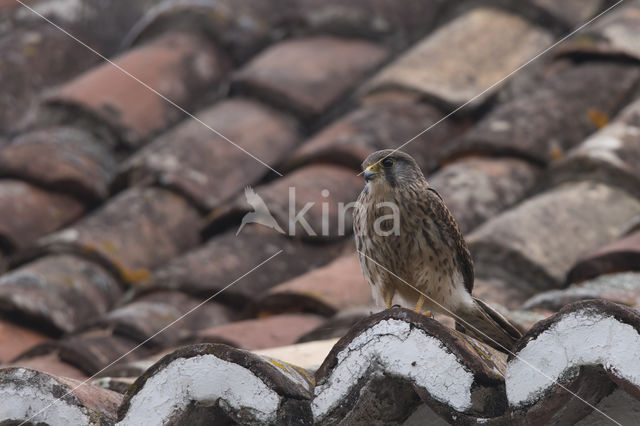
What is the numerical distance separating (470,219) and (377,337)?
103 inches

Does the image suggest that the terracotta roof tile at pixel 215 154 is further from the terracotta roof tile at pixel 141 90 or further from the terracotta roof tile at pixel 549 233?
the terracotta roof tile at pixel 549 233

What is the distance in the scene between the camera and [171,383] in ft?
7.71

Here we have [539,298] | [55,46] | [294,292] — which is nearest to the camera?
[539,298]

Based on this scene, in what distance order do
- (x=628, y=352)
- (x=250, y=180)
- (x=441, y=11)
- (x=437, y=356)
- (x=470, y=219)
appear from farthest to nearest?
(x=441, y=11) < (x=250, y=180) < (x=470, y=219) < (x=437, y=356) < (x=628, y=352)

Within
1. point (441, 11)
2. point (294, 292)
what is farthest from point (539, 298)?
point (441, 11)

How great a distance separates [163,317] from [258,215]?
0.78 metres

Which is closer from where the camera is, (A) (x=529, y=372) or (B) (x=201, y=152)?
(A) (x=529, y=372)

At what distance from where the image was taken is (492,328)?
3057 millimetres

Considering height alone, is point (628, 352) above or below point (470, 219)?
above

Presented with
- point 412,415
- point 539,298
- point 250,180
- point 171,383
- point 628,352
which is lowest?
point 250,180

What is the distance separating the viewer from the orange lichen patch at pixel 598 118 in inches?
210

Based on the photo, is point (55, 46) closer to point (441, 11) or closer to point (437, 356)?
point (441, 11)

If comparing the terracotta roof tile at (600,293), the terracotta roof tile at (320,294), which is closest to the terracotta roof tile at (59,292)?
the terracotta roof tile at (320,294)

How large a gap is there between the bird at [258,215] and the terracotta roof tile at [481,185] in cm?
79
